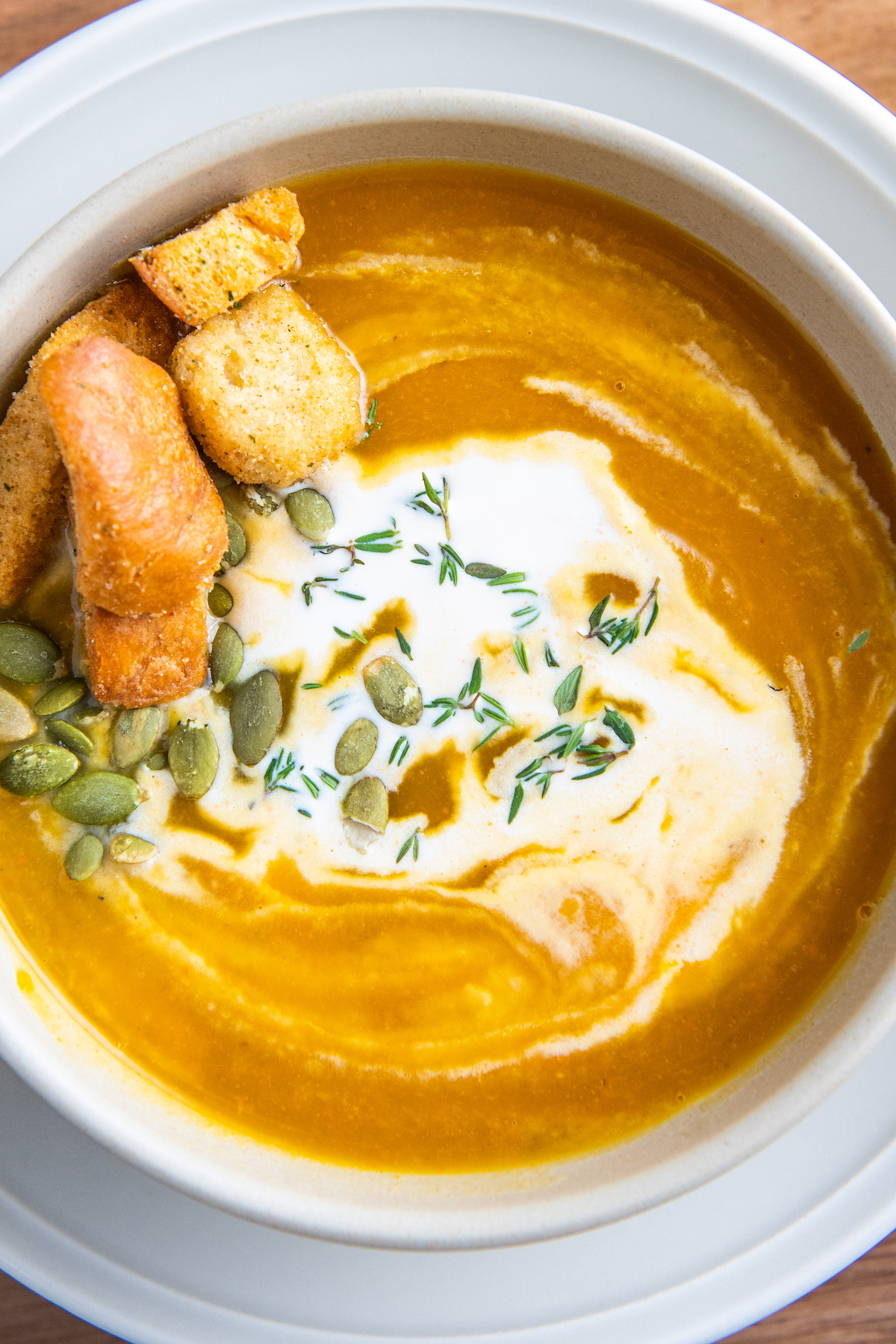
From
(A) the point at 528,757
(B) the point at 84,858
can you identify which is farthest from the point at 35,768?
(A) the point at 528,757

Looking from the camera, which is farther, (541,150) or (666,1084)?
(666,1084)

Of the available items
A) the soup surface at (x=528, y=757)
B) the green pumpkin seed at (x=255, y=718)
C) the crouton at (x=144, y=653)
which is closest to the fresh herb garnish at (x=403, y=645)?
the soup surface at (x=528, y=757)

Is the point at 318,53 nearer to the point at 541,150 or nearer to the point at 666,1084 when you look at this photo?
the point at 541,150

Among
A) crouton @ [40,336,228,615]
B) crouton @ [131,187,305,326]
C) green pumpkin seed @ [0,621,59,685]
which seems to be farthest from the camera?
green pumpkin seed @ [0,621,59,685]

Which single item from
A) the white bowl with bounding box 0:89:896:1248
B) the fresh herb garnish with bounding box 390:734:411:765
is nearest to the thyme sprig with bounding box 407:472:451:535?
the fresh herb garnish with bounding box 390:734:411:765

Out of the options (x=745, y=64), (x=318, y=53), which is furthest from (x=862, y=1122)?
(x=318, y=53)

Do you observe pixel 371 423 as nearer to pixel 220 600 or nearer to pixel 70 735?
pixel 220 600

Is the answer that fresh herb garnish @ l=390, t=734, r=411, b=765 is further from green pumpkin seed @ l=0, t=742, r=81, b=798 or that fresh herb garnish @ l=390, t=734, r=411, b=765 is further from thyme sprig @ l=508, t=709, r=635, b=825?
green pumpkin seed @ l=0, t=742, r=81, b=798
